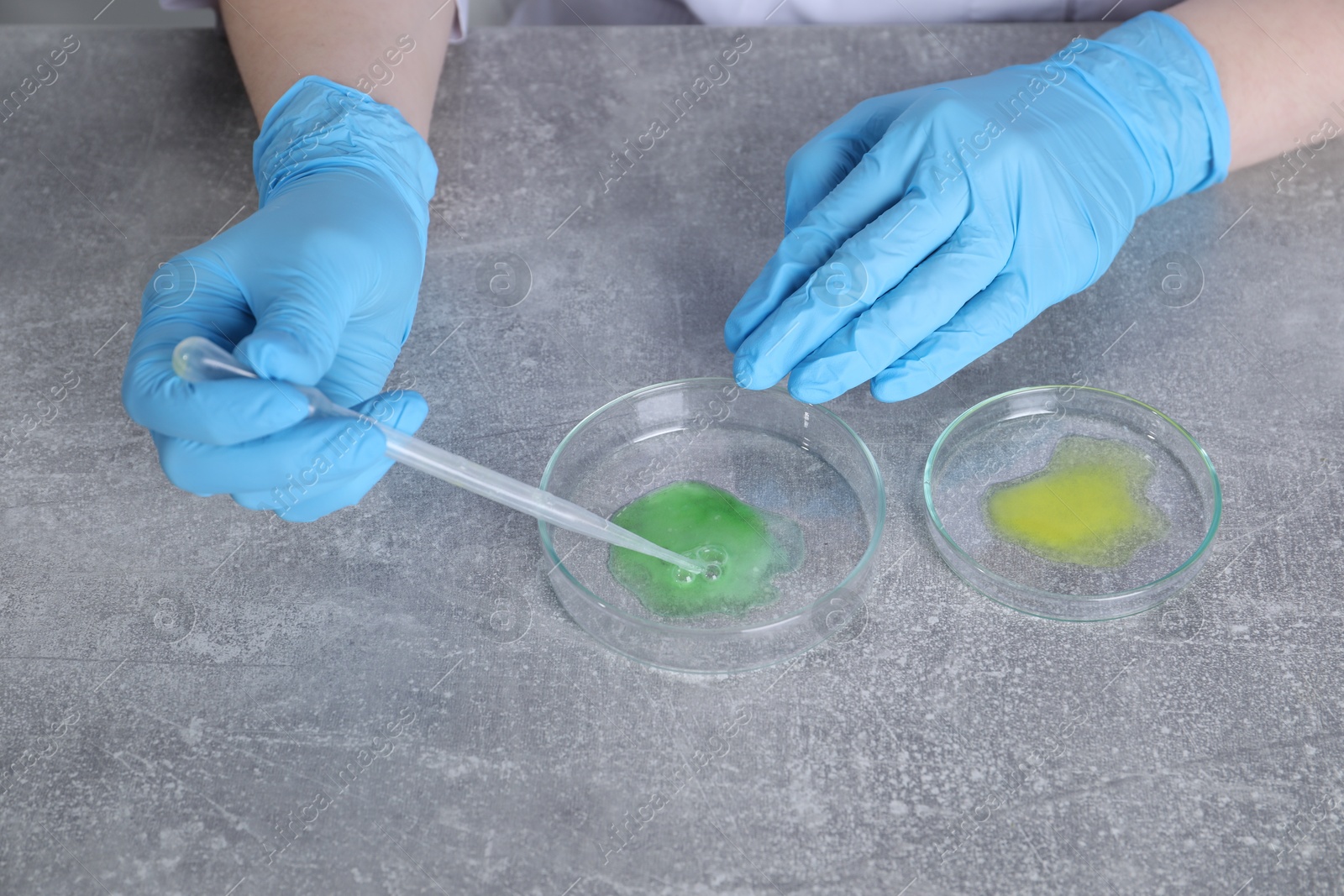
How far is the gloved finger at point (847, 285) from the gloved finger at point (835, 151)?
20 centimetres

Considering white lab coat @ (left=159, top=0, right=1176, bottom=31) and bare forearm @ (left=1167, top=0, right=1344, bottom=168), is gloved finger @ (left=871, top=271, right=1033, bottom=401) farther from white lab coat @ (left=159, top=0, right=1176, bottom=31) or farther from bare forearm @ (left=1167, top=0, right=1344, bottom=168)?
white lab coat @ (left=159, top=0, right=1176, bottom=31)

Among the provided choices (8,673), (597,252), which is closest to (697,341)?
(597,252)

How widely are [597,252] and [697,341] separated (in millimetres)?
286

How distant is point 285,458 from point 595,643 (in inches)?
17.9

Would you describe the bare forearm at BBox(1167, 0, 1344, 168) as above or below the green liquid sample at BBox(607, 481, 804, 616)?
above

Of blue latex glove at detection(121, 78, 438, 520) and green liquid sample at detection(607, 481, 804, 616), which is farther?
green liquid sample at detection(607, 481, 804, 616)

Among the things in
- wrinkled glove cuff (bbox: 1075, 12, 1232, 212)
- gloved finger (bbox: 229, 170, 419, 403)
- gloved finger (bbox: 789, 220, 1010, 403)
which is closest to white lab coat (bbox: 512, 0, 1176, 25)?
wrinkled glove cuff (bbox: 1075, 12, 1232, 212)

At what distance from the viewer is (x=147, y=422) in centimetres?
115

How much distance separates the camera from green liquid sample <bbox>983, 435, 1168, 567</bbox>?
137cm

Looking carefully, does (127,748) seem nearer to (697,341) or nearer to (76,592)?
(76,592)

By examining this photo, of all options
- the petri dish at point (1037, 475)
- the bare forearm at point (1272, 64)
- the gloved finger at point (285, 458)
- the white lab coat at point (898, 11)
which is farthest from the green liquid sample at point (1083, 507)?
the white lab coat at point (898, 11)

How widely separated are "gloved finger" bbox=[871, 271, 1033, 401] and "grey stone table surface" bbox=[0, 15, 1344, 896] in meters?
0.10

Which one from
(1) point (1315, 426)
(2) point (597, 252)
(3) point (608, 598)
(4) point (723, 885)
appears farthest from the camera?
(2) point (597, 252)

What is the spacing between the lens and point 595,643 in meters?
1.29
